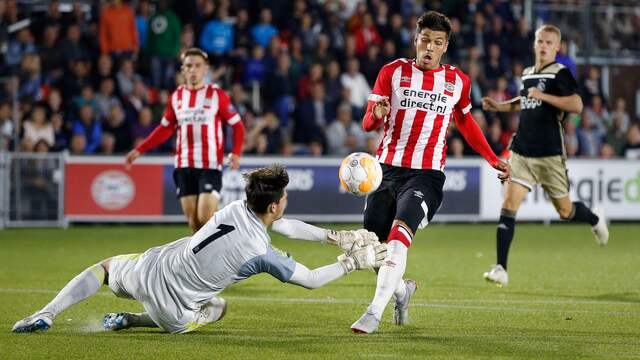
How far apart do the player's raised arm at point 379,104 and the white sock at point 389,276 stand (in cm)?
83

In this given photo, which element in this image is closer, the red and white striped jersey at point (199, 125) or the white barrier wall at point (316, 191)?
the red and white striped jersey at point (199, 125)

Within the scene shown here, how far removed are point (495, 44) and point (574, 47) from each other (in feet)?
7.49

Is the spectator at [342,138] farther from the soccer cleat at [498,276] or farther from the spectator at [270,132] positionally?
the soccer cleat at [498,276]

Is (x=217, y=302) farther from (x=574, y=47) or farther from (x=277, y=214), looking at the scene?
(x=574, y=47)

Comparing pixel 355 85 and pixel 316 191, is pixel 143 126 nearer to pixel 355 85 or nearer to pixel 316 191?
pixel 316 191

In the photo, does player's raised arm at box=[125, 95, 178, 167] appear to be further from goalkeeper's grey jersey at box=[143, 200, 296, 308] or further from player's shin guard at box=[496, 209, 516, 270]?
goalkeeper's grey jersey at box=[143, 200, 296, 308]

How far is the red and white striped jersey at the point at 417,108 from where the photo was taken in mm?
7957

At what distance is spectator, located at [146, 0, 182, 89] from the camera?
19500 millimetres

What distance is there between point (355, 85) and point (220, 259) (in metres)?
13.9

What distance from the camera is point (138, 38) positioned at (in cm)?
1986

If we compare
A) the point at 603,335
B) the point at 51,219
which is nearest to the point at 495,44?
the point at 51,219

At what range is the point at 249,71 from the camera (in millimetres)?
19953

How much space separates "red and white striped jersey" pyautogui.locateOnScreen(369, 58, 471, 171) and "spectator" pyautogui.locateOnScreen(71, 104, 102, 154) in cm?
1089

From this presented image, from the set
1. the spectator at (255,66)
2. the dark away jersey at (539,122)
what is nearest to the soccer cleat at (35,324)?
the dark away jersey at (539,122)
